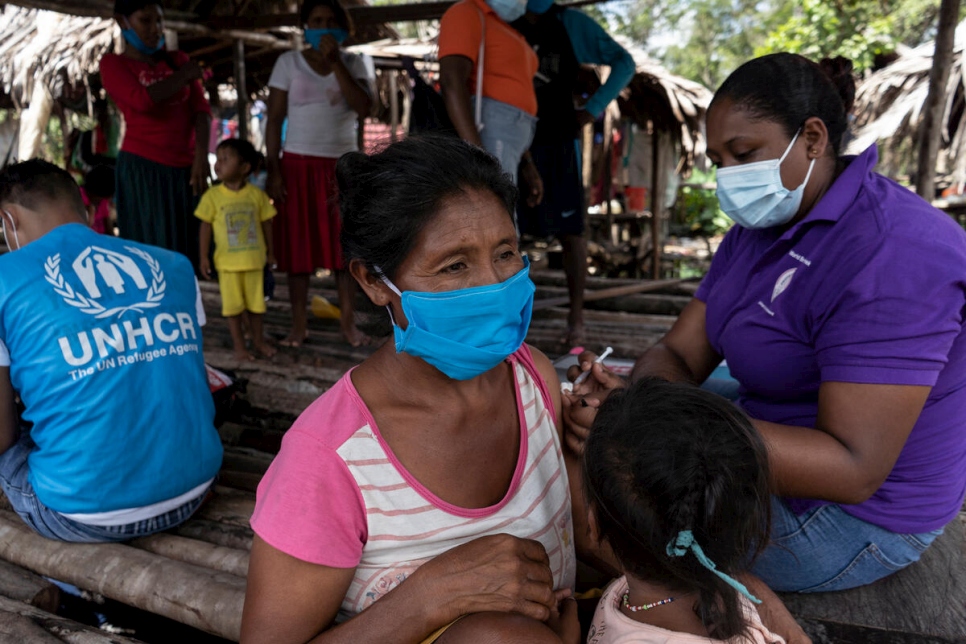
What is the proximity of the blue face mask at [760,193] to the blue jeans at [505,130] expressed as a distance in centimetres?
200

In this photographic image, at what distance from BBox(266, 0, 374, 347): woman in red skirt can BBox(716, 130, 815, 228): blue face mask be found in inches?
106

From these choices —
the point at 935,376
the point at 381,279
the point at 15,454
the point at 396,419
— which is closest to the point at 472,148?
the point at 381,279

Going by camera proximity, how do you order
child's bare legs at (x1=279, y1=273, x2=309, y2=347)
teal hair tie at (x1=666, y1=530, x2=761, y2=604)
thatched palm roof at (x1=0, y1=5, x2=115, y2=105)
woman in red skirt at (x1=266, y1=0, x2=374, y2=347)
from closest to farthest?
teal hair tie at (x1=666, y1=530, x2=761, y2=604), woman in red skirt at (x1=266, y1=0, x2=374, y2=347), child's bare legs at (x1=279, y1=273, x2=309, y2=347), thatched palm roof at (x1=0, y1=5, x2=115, y2=105)

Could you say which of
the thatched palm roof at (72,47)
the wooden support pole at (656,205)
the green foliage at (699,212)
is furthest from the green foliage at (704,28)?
the thatched palm roof at (72,47)

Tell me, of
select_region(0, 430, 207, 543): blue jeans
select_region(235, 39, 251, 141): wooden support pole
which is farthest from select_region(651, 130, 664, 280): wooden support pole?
select_region(0, 430, 207, 543): blue jeans

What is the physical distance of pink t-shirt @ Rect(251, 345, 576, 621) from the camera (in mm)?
1184

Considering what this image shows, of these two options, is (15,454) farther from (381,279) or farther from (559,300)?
(559,300)

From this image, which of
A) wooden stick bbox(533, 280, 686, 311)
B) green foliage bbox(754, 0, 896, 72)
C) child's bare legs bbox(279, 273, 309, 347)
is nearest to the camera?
child's bare legs bbox(279, 273, 309, 347)

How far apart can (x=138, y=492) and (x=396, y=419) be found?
119cm

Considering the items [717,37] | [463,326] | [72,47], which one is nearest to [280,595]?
[463,326]

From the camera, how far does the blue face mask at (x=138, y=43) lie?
3.91 metres

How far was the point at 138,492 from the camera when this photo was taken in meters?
2.11

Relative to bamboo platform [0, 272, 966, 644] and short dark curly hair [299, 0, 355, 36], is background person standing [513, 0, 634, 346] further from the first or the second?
bamboo platform [0, 272, 966, 644]

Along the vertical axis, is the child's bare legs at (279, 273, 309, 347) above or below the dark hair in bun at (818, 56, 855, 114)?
below
